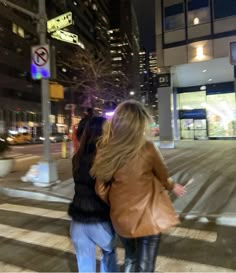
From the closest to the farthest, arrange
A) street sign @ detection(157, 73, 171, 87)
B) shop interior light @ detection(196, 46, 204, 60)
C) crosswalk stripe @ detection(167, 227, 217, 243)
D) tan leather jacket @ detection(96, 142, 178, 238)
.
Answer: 1. tan leather jacket @ detection(96, 142, 178, 238)
2. crosswalk stripe @ detection(167, 227, 217, 243)
3. shop interior light @ detection(196, 46, 204, 60)
4. street sign @ detection(157, 73, 171, 87)

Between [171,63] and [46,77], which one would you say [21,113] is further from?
[46,77]

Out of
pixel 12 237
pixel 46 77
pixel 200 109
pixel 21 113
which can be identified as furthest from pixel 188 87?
pixel 21 113

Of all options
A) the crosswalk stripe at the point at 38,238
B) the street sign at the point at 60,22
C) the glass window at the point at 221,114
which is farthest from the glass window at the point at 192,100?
the crosswalk stripe at the point at 38,238

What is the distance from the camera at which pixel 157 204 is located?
262cm

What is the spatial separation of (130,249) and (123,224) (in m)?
0.42

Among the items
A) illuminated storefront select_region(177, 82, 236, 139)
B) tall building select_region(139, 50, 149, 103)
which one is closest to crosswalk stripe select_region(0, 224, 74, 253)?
illuminated storefront select_region(177, 82, 236, 139)

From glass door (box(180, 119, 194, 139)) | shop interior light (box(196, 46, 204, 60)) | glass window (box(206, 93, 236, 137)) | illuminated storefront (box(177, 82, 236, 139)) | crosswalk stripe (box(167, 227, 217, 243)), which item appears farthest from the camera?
glass door (box(180, 119, 194, 139))

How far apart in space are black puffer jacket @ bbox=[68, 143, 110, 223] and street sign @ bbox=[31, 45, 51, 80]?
812 centimetres

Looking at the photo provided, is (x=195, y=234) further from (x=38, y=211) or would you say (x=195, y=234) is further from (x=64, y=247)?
(x=38, y=211)

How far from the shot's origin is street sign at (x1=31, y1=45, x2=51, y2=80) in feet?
34.4

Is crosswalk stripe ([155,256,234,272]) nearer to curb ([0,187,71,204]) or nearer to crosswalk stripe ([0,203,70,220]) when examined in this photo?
crosswalk stripe ([0,203,70,220])

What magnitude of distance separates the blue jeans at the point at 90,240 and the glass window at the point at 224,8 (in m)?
20.7

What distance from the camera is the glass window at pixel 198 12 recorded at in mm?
21719

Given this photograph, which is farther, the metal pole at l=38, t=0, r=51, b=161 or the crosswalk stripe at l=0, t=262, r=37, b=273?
the metal pole at l=38, t=0, r=51, b=161
